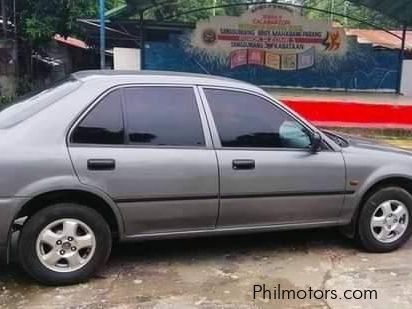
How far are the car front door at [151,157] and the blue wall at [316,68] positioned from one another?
15.4 m

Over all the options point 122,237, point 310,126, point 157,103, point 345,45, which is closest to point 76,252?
point 122,237

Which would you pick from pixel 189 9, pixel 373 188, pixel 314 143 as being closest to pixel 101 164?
pixel 314 143

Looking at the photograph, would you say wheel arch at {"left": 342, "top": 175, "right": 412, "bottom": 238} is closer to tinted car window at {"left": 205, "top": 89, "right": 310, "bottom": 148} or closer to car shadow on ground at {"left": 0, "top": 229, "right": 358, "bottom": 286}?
car shadow on ground at {"left": 0, "top": 229, "right": 358, "bottom": 286}

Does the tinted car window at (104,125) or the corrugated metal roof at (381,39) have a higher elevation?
the corrugated metal roof at (381,39)

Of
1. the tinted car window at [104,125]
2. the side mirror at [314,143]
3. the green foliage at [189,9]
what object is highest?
the green foliage at [189,9]

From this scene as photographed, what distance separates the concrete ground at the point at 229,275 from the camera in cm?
431

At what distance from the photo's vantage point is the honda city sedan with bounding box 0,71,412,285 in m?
4.30

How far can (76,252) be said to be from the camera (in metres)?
4.42

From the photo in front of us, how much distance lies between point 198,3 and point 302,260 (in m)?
31.4

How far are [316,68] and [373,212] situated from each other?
51.7 ft

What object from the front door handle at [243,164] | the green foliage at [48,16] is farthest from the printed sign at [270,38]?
the front door handle at [243,164]

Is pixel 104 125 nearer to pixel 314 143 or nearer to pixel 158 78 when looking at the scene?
pixel 158 78

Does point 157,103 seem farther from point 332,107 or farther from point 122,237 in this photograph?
point 332,107

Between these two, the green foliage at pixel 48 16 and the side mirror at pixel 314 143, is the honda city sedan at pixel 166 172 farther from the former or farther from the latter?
the green foliage at pixel 48 16
